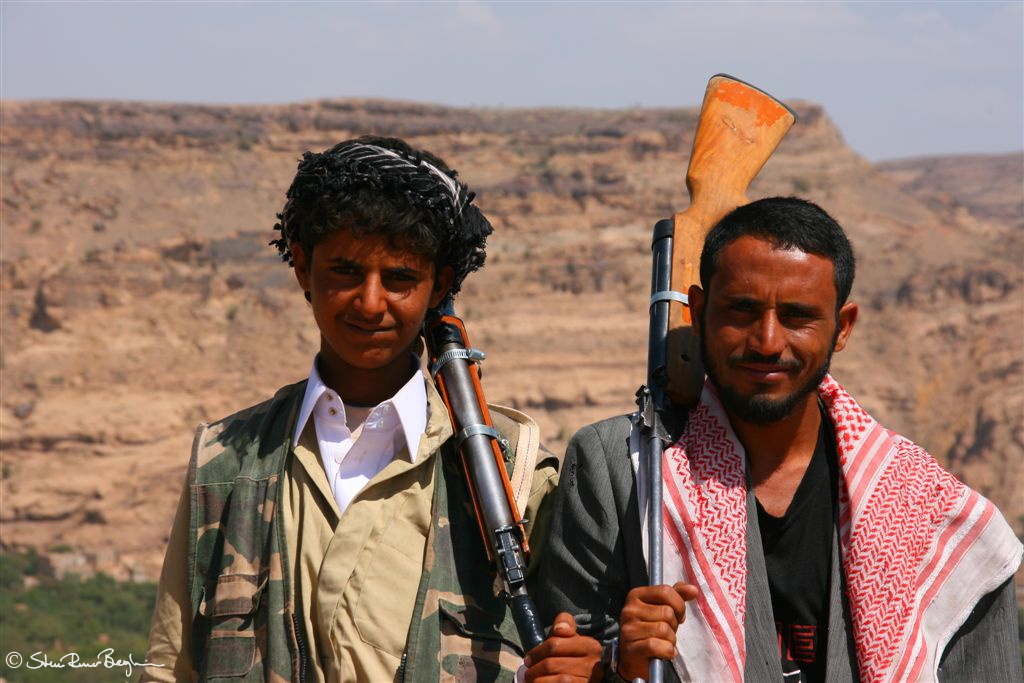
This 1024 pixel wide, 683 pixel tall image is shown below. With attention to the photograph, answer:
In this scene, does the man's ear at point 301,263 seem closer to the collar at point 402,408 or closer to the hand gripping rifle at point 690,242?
the collar at point 402,408

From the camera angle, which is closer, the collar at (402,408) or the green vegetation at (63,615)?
the collar at (402,408)

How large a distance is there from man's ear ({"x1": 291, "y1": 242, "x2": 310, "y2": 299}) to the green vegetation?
17.9 meters

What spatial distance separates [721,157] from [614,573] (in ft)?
3.78

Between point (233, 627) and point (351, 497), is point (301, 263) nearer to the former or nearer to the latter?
point (351, 497)

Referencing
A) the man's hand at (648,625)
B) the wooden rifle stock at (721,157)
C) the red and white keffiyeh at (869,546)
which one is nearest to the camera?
the man's hand at (648,625)

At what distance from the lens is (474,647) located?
293 centimetres

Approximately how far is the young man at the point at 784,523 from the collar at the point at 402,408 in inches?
13.9

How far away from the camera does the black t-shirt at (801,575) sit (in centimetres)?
277

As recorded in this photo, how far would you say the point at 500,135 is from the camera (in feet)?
145

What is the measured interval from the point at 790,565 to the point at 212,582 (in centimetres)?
121

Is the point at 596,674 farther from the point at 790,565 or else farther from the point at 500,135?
the point at 500,135

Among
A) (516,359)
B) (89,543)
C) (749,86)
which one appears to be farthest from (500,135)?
(749,86)

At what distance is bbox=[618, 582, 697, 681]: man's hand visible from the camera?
2588mm

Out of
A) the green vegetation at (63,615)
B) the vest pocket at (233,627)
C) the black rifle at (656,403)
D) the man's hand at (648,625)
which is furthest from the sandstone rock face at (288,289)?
the man's hand at (648,625)
